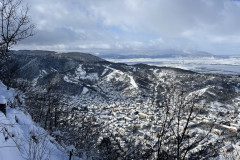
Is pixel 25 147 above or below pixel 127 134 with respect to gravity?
above

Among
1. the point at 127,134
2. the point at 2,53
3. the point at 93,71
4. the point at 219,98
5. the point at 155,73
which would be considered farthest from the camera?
the point at 93,71

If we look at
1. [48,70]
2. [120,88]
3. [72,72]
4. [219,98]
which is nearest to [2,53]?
[219,98]

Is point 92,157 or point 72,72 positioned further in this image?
point 72,72

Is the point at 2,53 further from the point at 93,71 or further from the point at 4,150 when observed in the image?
the point at 93,71

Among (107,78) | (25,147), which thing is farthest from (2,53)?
(107,78)

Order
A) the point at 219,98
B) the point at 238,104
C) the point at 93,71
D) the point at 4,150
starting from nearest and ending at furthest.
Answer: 1. the point at 4,150
2. the point at 238,104
3. the point at 219,98
4. the point at 93,71

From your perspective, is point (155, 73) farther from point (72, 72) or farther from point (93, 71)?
point (72, 72)

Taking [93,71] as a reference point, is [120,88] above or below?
below

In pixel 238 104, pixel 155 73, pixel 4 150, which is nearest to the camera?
pixel 4 150

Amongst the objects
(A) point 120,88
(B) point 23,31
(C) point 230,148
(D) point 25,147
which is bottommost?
(A) point 120,88
